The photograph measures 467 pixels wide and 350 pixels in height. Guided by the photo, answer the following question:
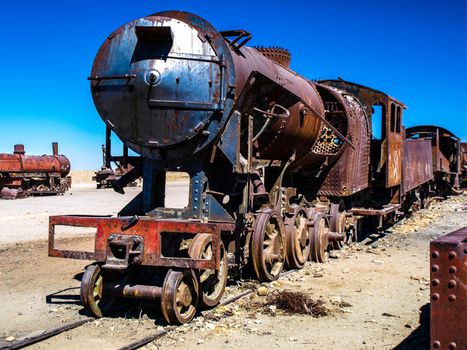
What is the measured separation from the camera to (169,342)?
4809 millimetres

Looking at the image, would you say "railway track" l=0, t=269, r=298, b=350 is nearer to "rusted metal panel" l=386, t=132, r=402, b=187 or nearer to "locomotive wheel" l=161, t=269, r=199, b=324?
"locomotive wheel" l=161, t=269, r=199, b=324

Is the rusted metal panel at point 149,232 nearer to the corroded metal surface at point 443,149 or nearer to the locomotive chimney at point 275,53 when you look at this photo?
the locomotive chimney at point 275,53

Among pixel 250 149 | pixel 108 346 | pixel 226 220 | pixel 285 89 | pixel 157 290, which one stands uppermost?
Result: pixel 285 89

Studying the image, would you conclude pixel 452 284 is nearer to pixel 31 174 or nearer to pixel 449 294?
pixel 449 294

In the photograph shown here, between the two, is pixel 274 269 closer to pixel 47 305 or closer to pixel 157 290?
pixel 157 290

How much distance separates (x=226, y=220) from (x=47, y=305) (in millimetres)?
2440

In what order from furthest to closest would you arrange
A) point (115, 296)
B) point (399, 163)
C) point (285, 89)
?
1. point (399, 163)
2. point (285, 89)
3. point (115, 296)

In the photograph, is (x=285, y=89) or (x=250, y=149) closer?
(x=250, y=149)

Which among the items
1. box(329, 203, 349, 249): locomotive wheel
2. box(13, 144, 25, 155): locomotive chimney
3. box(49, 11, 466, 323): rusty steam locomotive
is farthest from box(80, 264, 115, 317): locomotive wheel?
box(13, 144, 25, 155): locomotive chimney

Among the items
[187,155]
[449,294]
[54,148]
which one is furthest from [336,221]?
[54,148]

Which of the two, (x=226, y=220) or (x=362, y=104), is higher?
(x=362, y=104)

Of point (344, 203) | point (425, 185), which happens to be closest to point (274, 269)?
point (344, 203)

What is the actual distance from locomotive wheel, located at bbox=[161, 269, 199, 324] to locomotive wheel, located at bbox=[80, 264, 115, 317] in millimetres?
938

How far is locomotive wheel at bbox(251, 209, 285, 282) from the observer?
658 cm
